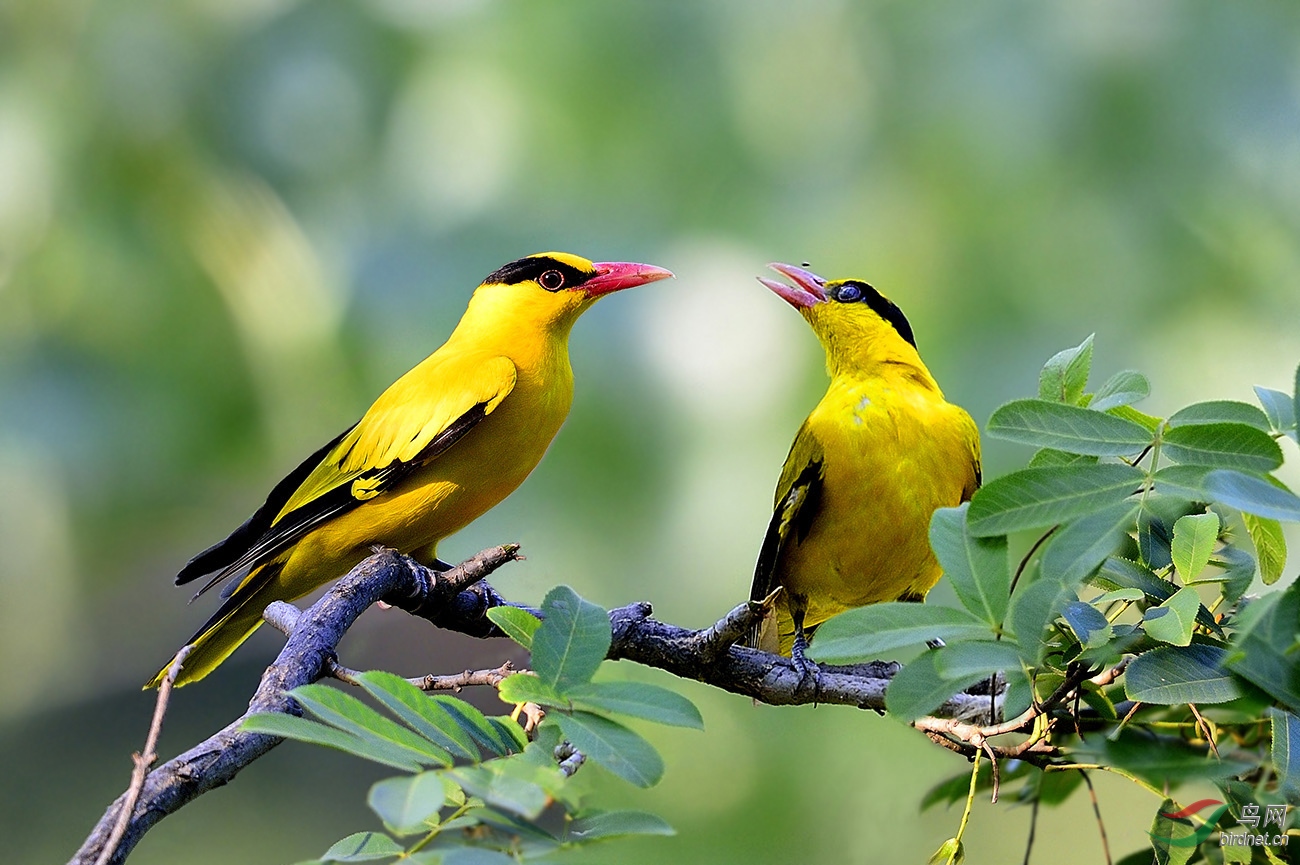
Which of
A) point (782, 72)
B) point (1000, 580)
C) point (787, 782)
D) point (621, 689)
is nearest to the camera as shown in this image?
point (621, 689)

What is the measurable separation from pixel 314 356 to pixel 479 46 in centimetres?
242

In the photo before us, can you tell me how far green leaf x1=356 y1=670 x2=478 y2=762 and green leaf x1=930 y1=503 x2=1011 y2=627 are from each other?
57 cm

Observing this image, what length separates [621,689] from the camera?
1.15 m

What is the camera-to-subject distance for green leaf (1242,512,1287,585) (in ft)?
5.12

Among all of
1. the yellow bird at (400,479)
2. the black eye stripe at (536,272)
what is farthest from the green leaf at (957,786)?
the black eye stripe at (536,272)

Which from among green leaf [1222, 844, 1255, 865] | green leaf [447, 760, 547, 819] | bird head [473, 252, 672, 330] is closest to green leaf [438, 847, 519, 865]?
green leaf [447, 760, 547, 819]

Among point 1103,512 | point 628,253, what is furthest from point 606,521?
point 1103,512

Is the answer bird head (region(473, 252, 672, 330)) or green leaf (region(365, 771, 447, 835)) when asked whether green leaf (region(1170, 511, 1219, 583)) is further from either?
bird head (region(473, 252, 672, 330))

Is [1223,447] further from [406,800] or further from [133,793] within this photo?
[133,793]

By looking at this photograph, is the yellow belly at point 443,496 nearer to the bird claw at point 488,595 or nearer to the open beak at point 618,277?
the bird claw at point 488,595

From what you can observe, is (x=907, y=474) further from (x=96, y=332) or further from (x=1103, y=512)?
(x=96, y=332)

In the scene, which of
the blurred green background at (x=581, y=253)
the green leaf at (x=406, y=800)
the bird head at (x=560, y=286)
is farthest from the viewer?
the blurred green background at (x=581, y=253)

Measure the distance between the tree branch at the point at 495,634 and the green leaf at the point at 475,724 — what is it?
161mm

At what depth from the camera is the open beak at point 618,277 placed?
2.64m
